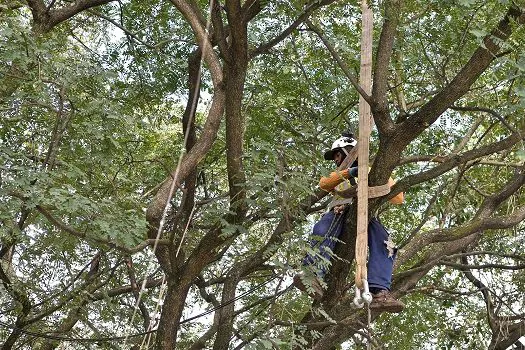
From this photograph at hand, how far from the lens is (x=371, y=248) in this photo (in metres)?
4.88

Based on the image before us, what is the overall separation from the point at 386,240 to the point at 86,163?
1999 millimetres

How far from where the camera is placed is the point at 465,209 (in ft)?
23.7

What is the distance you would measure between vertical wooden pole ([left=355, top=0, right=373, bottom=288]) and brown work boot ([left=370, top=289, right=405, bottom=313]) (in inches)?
23.1

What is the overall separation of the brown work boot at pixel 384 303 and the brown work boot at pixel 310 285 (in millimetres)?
320

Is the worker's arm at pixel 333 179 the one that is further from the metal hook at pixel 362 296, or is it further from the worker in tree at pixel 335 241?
the metal hook at pixel 362 296

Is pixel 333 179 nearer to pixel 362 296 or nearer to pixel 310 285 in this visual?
pixel 310 285

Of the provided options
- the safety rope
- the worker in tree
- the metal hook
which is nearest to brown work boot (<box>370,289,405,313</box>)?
the worker in tree

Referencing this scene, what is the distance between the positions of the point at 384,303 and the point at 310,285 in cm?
42

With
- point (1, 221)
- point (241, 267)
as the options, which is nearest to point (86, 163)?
point (1, 221)

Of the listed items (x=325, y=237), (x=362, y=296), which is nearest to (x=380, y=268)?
(x=325, y=237)

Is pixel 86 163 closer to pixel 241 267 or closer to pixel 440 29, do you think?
pixel 241 267

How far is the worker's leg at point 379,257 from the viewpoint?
4.72m

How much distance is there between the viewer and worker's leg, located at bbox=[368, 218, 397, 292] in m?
4.72

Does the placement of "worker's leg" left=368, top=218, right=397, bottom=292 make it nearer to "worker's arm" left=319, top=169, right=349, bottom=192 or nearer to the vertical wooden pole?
"worker's arm" left=319, top=169, right=349, bottom=192
